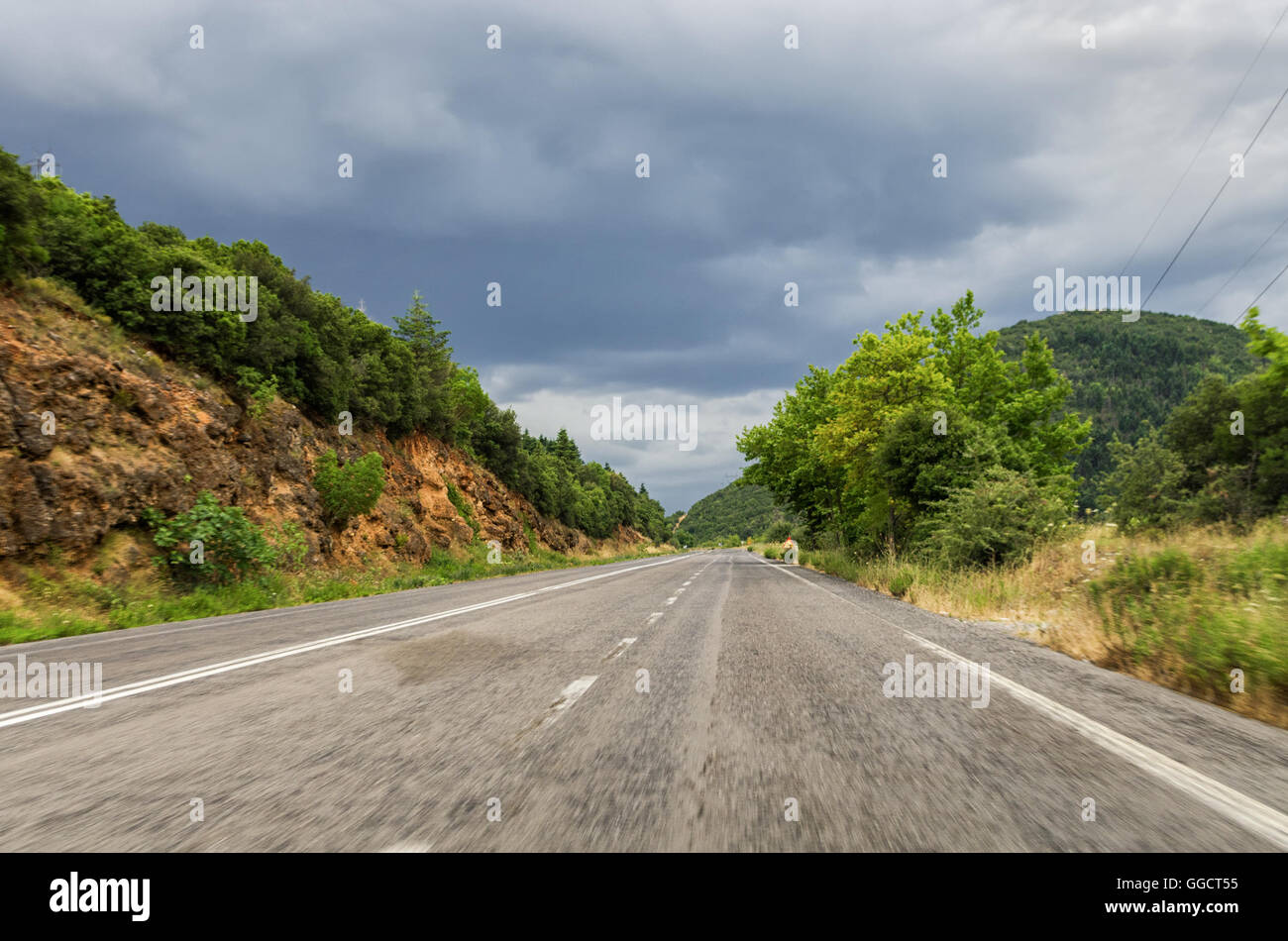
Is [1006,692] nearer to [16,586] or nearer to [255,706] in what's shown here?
[255,706]

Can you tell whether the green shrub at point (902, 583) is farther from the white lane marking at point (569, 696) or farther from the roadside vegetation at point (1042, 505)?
the white lane marking at point (569, 696)

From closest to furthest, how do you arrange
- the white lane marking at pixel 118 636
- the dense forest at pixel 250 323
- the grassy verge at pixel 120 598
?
the white lane marking at pixel 118 636 < the grassy verge at pixel 120 598 < the dense forest at pixel 250 323

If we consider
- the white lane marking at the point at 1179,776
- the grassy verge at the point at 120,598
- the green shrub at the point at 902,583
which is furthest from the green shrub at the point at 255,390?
the white lane marking at the point at 1179,776

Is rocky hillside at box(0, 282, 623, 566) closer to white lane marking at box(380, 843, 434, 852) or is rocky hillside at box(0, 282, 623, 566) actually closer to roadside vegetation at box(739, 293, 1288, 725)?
white lane marking at box(380, 843, 434, 852)

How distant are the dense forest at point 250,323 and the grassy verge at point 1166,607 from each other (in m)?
22.1

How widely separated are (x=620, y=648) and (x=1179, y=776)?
16.2 ft

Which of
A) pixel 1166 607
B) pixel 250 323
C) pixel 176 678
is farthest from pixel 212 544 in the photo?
pixel 1166 607

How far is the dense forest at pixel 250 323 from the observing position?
55.6ft

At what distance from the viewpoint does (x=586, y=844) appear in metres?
2.29

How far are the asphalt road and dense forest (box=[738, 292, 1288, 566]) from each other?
1187 cm

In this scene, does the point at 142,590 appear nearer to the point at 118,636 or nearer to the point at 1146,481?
the point at 118,636

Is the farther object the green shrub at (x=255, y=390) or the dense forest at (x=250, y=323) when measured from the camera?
the green shrub at (x=255, y=390)

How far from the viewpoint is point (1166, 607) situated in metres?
6.89

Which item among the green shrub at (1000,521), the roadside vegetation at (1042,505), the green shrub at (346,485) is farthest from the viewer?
the green shrub at (346,485)
